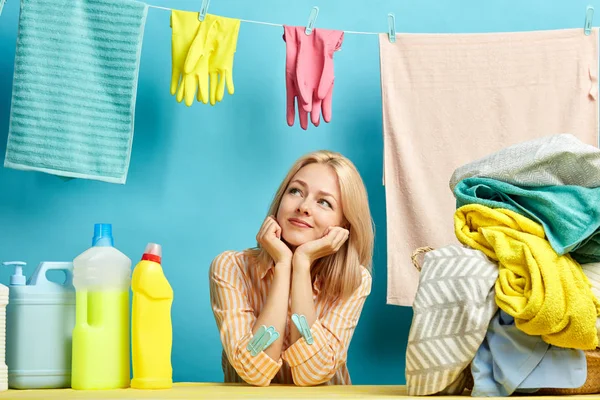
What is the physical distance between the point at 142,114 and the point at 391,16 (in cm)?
67

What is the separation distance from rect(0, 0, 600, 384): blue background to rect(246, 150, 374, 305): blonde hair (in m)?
0.35

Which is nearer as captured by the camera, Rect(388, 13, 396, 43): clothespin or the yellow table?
the yellow table

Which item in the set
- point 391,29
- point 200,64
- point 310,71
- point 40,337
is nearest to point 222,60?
point 200,64

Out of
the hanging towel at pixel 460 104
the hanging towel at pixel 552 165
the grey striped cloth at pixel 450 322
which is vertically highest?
the hanging towel at pixel 460 104

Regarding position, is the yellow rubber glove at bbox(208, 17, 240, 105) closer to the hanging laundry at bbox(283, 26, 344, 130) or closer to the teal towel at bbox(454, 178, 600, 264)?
the hanging laundry at bbox(283, 26, 344, 130)

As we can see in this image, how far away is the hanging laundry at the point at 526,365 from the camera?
3.99 ft

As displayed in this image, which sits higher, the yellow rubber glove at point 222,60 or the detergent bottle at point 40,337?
the yellow rubber glove at point 222,60

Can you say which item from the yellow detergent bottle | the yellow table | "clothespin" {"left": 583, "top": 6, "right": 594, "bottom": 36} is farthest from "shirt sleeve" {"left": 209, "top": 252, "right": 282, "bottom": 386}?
"clothespin" {"left": 583, "top": 6, "right": 594, "bottom": 36}

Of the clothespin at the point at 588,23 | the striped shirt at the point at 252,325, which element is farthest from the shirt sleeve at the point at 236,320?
the clothespin at the point at 588,23

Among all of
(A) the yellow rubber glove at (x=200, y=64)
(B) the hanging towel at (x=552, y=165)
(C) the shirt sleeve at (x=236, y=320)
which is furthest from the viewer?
(A) the yellow rubber glove at (x=200, y=64)

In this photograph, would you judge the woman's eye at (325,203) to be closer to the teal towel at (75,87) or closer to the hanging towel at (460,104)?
the hanging towel at (460,104)

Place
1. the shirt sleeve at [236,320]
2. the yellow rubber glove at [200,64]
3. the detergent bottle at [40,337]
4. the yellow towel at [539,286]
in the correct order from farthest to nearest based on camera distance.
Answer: the yellow rubber glove at [200,64] → the shirt sleeve at [236,320] → the detergent bottle at [40,337] → the yellow towel at [539,286]

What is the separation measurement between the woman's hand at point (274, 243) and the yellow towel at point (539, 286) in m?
0.51

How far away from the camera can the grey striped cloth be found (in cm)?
123
